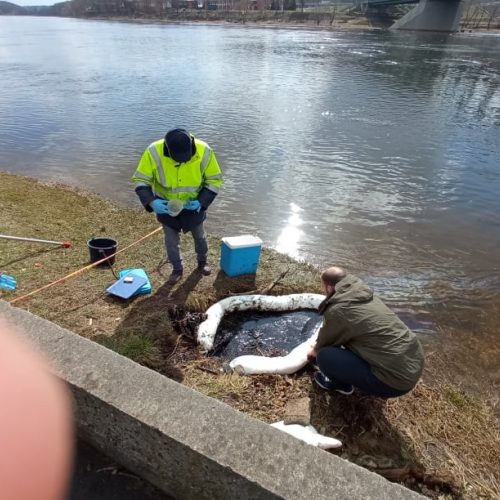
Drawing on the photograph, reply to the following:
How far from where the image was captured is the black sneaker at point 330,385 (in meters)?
3.67

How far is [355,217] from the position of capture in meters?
8.52

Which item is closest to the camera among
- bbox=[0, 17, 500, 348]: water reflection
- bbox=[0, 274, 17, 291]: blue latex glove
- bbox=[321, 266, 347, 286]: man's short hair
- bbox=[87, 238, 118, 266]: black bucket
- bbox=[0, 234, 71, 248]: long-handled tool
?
bbox=[321, 266, 347, 286]: man's short hair

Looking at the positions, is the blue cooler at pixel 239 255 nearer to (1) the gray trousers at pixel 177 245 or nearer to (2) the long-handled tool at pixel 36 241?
(1) the gray trousers at pixel 177 245

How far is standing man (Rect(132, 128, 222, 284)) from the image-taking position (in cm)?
439

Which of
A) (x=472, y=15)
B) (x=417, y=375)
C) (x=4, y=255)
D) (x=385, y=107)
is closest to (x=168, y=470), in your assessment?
(x=417, y=375)

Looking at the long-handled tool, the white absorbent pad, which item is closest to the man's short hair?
the white absorbent pad

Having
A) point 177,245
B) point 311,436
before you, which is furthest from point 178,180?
point 311,436

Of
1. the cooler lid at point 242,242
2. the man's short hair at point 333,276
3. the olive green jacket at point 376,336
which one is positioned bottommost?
the cooler lid at point 242,242

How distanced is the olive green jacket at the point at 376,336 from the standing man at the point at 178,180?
2.10m

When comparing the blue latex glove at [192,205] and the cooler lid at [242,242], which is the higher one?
the blue latex glove at [192,205]

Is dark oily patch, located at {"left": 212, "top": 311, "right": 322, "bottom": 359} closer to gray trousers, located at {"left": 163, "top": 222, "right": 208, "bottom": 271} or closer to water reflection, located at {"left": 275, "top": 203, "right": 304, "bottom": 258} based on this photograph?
gray trousers, located at {"left": 163, "top": 222, "right": 208, "bottom": 271}

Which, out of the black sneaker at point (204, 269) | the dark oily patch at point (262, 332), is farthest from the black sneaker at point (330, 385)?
the black sneaker at point (204, 269)

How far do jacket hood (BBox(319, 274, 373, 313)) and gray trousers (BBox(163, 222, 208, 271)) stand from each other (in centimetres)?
217

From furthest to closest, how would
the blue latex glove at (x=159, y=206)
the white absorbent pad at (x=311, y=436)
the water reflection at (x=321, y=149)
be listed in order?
the water reflection at (x=321, y=149) < the blue latex glove at (x=159, y=206) < the white absorbent pad at (x=311, y=436)
